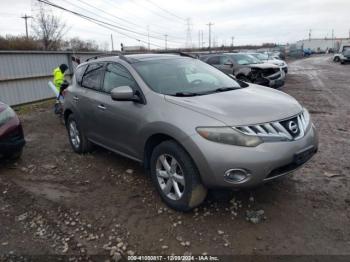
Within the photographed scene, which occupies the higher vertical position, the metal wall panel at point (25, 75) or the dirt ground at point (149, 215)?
the metal wall panel at point (25, 75)

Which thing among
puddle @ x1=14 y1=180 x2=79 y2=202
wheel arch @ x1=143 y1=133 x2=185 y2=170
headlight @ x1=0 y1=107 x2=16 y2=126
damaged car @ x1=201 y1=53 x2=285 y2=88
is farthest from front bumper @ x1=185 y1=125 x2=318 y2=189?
damaged car @ x1=201 y1=53 x2=285 y2=88

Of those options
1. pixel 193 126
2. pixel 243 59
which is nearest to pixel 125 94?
pixel 193 126

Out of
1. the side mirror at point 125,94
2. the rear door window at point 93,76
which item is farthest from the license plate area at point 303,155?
the rear door window at point 93,76

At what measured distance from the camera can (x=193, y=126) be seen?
3.14 meters

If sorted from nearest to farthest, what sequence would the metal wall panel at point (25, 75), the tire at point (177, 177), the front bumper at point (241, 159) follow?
the front bumper at point (241, 159)
the tire at point (177, 177)
the metal wall panel at point (25, 75)

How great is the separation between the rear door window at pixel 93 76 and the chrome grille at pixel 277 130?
263cm

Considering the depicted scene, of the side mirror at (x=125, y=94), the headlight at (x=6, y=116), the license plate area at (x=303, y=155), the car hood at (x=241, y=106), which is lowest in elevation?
the license plate area at (x=303, y=155)

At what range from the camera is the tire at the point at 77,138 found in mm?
5401

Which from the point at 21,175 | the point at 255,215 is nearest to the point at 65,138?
the point at 21,175

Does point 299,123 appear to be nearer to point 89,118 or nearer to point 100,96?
point 100,96

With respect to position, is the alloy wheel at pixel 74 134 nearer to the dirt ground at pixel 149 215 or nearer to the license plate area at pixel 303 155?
the dirt ground at pixel 149 215

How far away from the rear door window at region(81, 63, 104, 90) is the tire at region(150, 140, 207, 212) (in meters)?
1.81

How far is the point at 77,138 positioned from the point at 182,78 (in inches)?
97.1

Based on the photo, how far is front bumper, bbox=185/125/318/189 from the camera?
2943 millimetres
